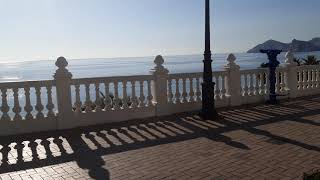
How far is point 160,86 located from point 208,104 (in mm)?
1348

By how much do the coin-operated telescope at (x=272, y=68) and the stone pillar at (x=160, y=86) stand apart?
355 cm

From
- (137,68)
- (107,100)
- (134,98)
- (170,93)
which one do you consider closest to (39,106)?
(107,100)

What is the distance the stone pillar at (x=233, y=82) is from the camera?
1176 centimetres

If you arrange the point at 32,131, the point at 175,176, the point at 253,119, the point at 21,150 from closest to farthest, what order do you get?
the point at 175,176 < the point at 21,150 < the point at 32,131 < the point at 253,119

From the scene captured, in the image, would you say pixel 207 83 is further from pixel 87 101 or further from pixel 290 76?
pixel 290 76

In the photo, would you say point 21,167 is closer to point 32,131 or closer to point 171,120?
point 32,131

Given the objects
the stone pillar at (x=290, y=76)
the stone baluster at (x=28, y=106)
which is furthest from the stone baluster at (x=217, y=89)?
the stone baluster at (x=28, y=106)

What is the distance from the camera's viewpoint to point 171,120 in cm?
990

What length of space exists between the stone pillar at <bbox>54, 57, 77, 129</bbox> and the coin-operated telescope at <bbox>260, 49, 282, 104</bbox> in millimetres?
6147

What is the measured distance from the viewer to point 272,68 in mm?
12414

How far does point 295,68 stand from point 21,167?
1012 cm

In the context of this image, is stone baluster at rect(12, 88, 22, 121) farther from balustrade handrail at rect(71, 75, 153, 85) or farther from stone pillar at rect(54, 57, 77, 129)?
balustrade handrail at rect(71, 75, 153, 85)

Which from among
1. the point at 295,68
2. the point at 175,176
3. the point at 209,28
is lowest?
the point at 175,176

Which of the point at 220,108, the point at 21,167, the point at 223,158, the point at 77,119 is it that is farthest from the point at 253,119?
the point at 21,167
